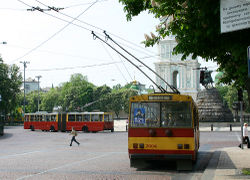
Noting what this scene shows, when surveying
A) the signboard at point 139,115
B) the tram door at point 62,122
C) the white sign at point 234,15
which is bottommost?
the tram door at point 62,122

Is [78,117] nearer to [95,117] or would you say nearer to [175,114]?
[95,117]

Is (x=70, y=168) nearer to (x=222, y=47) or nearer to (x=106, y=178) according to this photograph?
(x=106, y=178)

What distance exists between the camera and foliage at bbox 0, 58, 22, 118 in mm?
66062

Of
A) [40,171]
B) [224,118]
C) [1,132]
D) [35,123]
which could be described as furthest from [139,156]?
[224,118]

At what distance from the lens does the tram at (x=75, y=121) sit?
4291cm

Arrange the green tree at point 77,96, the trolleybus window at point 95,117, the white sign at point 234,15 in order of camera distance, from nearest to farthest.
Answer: the white sign at point 234,15
the trolleybus window at point 95,117
the green tree at point 77,96

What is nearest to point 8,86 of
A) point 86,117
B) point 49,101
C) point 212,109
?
point 86,117

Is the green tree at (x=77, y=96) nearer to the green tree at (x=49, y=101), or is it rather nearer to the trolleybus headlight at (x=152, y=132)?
the green tree at (x=49, y=101)

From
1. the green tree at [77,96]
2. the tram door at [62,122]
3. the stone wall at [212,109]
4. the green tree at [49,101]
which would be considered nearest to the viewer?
the tram door at [62,122]

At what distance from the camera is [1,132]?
3803 cm

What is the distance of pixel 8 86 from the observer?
67312mm

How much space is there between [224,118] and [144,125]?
4287 centimetres

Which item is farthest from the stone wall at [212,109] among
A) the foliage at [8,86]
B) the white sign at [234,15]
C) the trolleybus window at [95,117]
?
the white sign at [234,15]

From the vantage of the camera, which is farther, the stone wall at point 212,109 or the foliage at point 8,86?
the foliage at point 8,86
